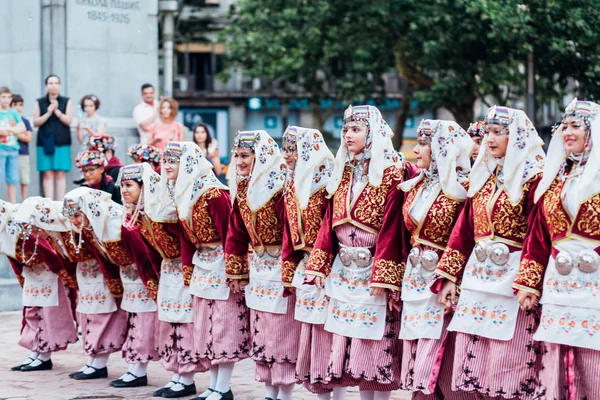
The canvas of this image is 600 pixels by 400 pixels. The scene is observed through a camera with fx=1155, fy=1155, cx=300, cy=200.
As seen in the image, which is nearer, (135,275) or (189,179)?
(189,179)

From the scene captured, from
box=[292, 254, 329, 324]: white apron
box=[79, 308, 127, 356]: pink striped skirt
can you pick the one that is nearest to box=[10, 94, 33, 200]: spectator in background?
box=[79, 308, 127, 356]: pink striped skirt

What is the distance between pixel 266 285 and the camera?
27.9ft

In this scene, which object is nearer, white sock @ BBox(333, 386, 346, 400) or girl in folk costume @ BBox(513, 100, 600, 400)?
girl in folk costume @ BBox(513, 100, 600, 400)

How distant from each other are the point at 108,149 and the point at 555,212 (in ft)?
21.8

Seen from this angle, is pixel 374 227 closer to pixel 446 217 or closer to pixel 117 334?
pixel 446 217

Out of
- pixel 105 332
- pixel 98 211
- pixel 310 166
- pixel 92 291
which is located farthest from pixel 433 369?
pixel 92 291

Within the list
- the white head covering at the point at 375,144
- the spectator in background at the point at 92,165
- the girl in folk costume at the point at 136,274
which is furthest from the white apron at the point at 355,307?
the spectator in background at the point at 92,165

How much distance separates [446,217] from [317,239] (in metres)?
1.00

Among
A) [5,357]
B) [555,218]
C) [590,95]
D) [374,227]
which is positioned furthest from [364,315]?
[590,95]

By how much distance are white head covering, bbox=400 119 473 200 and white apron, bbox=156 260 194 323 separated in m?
2.67

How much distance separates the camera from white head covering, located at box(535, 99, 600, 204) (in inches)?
255

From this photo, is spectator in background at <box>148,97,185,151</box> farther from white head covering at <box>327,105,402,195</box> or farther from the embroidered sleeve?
the embroidered sleeve

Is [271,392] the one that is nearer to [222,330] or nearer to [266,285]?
[222,330]

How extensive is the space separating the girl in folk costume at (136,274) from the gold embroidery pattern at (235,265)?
40.5 inches
